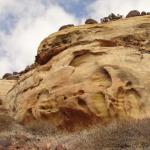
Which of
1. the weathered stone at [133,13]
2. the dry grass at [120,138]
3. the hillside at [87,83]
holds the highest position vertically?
the weathered stone at [133,13]

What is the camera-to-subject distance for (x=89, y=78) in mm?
20203

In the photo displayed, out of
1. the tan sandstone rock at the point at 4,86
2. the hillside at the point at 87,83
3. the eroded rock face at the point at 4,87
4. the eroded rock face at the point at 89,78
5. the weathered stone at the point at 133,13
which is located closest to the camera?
the hillside at the point at 87,83

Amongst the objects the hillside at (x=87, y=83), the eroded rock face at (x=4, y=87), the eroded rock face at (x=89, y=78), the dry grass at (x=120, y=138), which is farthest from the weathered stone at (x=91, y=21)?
the dry grass at (x=120, y=138)

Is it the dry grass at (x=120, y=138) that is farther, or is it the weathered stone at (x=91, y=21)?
the weathered stone at (x=91, y=21)

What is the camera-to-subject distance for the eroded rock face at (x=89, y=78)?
1916 cm

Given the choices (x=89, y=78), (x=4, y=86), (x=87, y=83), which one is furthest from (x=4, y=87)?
(x=87, y=83)

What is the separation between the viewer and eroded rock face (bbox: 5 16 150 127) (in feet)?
62.8

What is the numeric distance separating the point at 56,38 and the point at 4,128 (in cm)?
669

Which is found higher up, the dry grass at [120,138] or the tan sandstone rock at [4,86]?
the tan sandstone rock at [4,86]

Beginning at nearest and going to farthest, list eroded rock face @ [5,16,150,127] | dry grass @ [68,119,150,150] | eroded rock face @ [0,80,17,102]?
dry grass @ [68,119,150,150], eroded rock face @ [5,16,150,127], eroded rock face @ [0,80,17,102]

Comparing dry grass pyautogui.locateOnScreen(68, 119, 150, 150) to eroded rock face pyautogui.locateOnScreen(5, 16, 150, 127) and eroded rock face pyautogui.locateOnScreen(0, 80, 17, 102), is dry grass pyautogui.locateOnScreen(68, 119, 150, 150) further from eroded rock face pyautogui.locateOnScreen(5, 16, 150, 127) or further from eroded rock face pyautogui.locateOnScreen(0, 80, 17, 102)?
eroded rock face pyautogui.locateOnScreen(0, 80, 17, 102)

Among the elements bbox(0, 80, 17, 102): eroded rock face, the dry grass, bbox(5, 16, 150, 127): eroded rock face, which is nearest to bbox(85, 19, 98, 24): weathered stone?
bbox(5, 16, 150, 127): eroded rock face

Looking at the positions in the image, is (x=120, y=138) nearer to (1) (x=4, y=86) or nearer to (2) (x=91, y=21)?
(2) (x=91, y=21)

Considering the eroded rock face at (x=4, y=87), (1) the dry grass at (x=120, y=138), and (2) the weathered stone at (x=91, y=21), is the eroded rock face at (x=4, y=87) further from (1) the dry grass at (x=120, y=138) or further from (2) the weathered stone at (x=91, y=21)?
(1) the dry grass at (x=120, y=138)
